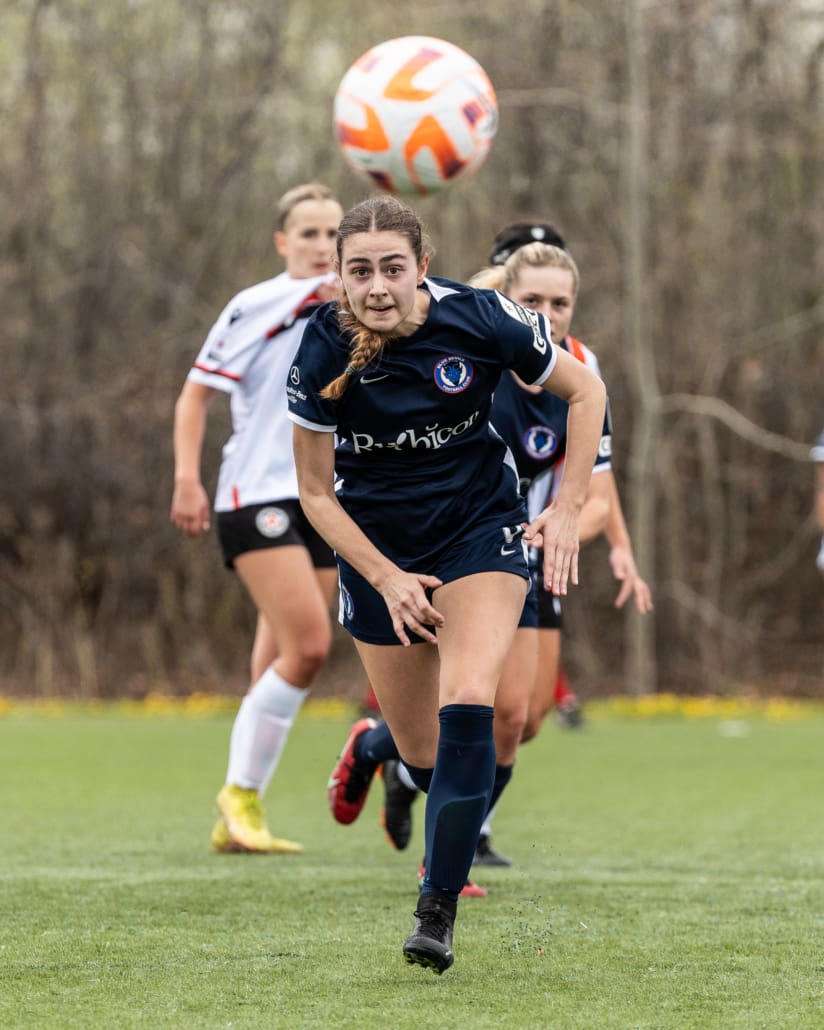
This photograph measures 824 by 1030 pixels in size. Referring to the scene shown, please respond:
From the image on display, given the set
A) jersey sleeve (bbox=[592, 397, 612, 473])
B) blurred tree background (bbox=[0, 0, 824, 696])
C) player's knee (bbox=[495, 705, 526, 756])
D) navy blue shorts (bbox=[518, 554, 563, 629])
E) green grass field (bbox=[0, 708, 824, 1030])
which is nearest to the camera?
green grass field (bbox=[0, 708, 824, 1030])

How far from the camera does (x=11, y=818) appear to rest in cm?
650

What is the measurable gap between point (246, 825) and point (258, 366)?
1.59 m

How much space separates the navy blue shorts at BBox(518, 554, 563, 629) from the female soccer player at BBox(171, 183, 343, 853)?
778 millimetres

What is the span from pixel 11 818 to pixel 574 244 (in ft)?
28.2

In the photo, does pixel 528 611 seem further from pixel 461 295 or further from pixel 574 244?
pixel 574 244

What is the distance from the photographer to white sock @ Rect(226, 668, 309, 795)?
572 cm

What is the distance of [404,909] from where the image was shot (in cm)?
446

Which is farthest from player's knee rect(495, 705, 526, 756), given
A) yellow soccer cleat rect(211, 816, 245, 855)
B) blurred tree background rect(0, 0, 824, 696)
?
blurred tree background rect(0, 0, 824, 696)

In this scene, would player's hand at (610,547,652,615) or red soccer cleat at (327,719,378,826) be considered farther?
red soccer cleat at (327,719,378,826)

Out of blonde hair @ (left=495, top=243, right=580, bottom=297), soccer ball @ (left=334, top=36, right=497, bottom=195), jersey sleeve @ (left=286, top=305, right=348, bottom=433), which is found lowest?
jersey sleeve @ (left=286, top=305, right=348, bottom=433)

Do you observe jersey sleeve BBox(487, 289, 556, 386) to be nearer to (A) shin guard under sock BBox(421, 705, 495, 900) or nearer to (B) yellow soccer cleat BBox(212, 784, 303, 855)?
(A) shin guard under sock BBox(421, 705, 495, 900)

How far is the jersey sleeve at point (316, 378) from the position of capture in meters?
3.74

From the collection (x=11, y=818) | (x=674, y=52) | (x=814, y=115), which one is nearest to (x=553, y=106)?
(x=674, y=52)

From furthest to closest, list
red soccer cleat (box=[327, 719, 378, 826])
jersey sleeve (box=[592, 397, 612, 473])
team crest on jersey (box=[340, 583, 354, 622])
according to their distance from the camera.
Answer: red soccer cleat (box=[327, 719, 378, 826])
jersey sleeve (box=[592, 397, 612, 473])
team crest on jersey (box=[340, 583, 354, 622])
